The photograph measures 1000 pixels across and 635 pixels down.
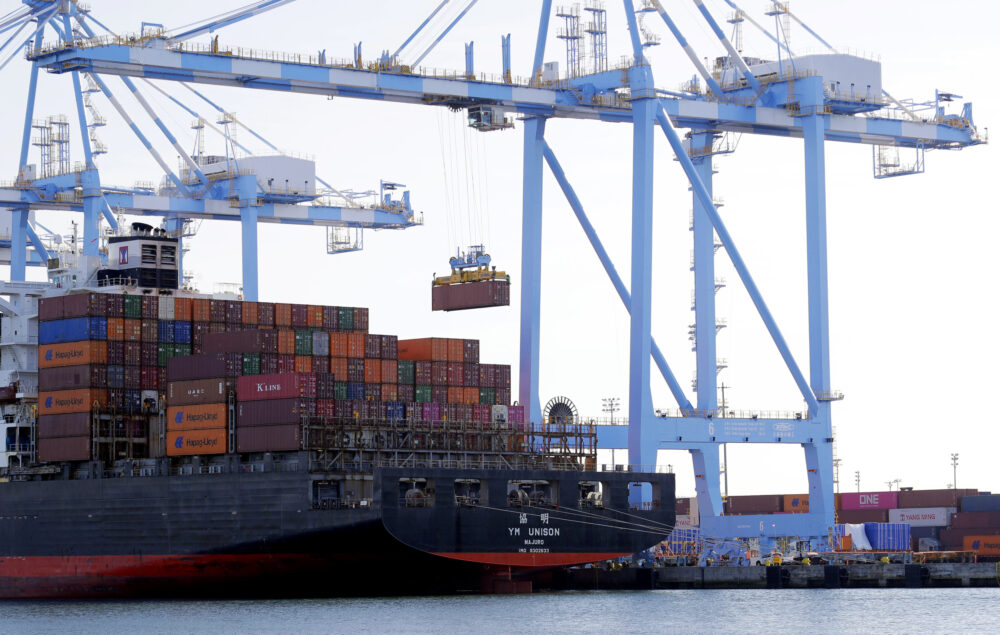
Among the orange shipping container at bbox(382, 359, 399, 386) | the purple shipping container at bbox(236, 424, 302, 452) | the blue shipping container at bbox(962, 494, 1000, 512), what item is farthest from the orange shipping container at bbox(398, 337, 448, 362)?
the blue shipping container at bbox(962, 494, 1000, 512)

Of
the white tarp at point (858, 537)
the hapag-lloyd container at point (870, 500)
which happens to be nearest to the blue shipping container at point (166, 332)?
the white tarp at point (858, 537)

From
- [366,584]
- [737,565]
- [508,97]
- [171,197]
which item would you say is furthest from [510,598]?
[171,197]

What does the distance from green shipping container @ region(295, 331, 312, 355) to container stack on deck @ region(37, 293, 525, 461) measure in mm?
29

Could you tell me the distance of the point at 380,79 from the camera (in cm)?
6072

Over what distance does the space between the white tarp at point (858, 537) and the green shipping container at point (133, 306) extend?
2738cm

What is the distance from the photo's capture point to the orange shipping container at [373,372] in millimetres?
58156

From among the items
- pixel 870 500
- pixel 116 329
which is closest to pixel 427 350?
pixel 116 329

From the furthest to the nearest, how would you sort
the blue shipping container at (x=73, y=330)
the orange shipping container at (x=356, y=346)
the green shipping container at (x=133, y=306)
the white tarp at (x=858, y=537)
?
the white tarp at (x=858, y=537) → the green shipping container at (x=133, y=306) → the blue shipping container at (x=73, y=330) → the orange shipping container at (x=356, y=346)

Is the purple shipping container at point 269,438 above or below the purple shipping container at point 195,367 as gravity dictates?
below

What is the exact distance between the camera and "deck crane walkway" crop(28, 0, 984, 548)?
60.5 m

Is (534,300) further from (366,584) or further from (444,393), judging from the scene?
(366,584)

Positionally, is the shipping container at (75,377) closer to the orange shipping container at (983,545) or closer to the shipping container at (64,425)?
the shipping container at (64,425)

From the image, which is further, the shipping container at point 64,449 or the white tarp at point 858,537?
the white tarp at point 858,537

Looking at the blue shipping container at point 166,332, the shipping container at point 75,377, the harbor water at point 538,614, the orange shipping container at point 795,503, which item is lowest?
the harbor water at point 538,614
